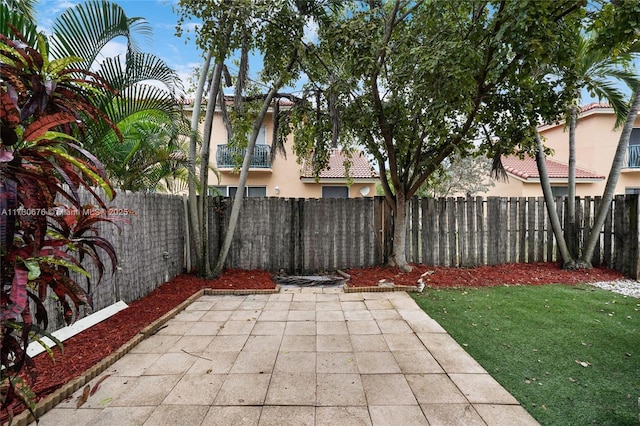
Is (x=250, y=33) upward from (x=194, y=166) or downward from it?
upward

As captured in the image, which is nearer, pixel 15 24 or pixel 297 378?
pixel 297 378

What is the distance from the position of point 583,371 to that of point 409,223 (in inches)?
166

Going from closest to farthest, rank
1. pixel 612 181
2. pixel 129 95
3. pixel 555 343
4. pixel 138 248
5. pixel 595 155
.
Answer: pixel 555 343
pixel 129 95
pixel 138 248
pixel 612 181
pixel 595 155

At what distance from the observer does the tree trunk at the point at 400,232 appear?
629 centimetres

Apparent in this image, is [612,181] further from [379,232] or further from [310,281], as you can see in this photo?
[310,281]

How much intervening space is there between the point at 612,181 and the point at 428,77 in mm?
4275

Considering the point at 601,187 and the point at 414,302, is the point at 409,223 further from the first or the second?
the point at 601,187

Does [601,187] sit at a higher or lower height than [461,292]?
higher

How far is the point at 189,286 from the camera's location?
5258 mm

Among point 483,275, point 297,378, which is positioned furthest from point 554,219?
point 297,378

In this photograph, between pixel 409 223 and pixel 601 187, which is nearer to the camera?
pixel 409 223

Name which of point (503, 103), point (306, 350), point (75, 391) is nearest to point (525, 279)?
point (503, 103)

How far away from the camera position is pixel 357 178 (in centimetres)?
1180

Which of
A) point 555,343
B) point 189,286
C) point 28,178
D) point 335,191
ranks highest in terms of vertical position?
point 335,191
